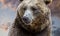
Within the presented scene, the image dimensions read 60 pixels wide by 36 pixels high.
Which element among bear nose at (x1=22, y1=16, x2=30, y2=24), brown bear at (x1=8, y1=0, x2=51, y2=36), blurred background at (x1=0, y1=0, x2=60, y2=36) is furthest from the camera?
blurred background at (x1=0, y1=0, x2=60, y2=36)

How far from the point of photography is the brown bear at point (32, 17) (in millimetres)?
3510

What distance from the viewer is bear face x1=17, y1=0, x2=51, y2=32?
11.5ft

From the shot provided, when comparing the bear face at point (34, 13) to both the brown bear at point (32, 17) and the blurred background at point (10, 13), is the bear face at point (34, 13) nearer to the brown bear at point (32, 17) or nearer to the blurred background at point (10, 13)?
the brown bear at point (32, 17)

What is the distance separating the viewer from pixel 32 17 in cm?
351

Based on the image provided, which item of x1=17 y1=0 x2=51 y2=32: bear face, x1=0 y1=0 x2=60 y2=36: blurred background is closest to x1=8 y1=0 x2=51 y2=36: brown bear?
x1=17 y1=0 x2=51 y2=32: bear face

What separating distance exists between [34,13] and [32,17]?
7 centimetres

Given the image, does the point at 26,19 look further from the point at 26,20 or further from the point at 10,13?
the point at 10,13

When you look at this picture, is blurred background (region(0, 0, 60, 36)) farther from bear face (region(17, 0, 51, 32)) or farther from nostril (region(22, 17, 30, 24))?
nostril (region(22, 17, 30, 24))

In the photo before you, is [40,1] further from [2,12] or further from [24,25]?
[2,12]

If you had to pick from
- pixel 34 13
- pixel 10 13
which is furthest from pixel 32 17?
pixel 10 13

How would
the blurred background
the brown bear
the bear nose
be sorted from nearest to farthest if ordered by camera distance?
the bear nose → the brown bear → the blurred background

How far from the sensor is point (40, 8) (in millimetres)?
3543

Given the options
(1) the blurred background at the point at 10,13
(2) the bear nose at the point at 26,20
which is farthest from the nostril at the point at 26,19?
(1) the blurred background at the point at 10,13

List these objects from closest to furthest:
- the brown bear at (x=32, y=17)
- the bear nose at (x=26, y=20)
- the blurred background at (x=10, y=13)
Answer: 1. the bear nose at (x=26, y=20)
2. the brown bear at (x=32, y=17)
3. the blurred background at (x=10, y=13)
